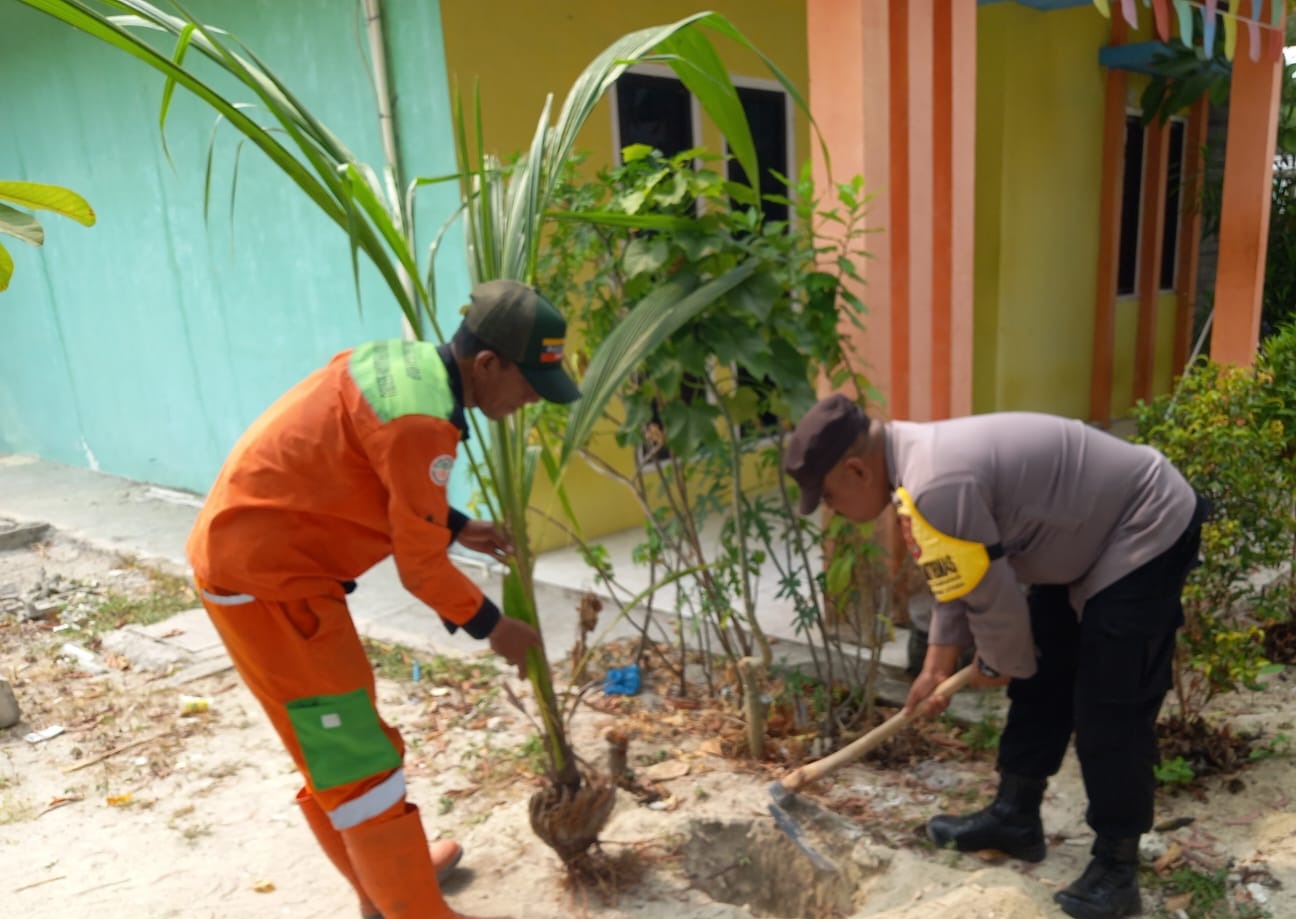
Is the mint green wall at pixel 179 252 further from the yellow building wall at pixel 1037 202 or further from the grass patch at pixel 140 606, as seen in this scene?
the yellow building wall at pixel 1037 202

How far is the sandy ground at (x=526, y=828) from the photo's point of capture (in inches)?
101

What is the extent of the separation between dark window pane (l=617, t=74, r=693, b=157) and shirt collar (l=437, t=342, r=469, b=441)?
3.62 metres

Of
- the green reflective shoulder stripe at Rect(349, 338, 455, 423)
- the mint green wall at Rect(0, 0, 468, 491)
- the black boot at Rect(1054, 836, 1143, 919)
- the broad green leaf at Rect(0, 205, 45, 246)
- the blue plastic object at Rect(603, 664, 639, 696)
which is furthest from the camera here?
the mint green wall at Rect(0, 0, 468, 491)

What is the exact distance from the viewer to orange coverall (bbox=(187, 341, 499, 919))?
2006 mm

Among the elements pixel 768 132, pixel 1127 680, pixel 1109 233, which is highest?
pixel 768 132

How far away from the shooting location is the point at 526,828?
2934 millimetres

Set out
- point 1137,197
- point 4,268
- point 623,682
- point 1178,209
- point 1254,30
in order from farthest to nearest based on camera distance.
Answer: point 1178,209, point 1137,197, point 1254,30, point 623,682, point 4,268

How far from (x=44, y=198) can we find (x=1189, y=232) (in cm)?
969

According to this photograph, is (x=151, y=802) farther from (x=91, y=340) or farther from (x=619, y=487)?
(x=91, y=340)

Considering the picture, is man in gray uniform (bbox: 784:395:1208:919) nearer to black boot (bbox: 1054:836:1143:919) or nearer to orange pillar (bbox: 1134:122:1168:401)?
black boot (bbox: 1054:836:1143:919)

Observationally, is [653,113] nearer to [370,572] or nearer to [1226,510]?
[370,572]

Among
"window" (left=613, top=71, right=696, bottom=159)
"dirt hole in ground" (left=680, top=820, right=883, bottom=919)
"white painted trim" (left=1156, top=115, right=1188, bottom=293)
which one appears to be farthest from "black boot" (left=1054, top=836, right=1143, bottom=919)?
"white painted trim" (left=1156, top=115, right=1188, bottom=293)

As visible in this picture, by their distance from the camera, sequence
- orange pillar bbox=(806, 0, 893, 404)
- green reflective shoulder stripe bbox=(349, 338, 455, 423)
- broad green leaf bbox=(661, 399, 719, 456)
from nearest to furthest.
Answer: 1. green reflective shoulder stripe bbox=(349, 338, 455, 423)
2. broad green leaf bbox=(661, 399, 719, 456)
3. orange pillar bbox=(806, 0, 893, 404)

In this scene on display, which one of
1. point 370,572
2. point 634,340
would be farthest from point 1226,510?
point 370,572
